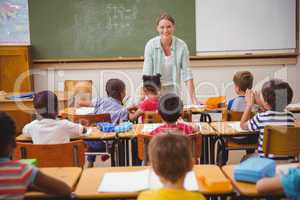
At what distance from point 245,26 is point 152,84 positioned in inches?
115

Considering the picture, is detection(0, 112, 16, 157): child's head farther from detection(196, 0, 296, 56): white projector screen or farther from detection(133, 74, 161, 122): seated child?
detection(196, 0, 296, 56): white projector screen

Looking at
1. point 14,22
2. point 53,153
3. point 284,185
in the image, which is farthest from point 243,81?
point 14,22

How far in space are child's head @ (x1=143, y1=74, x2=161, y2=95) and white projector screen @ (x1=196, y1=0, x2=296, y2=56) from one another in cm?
231

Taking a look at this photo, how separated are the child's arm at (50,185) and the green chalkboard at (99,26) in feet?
15.8

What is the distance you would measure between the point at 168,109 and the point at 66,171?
89 centimetres

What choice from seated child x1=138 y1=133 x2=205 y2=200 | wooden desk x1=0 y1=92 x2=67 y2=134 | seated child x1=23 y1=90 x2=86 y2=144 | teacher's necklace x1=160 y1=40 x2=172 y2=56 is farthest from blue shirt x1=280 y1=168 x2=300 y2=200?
wooden desk x1=0 y1=92 x2=67 y2=134

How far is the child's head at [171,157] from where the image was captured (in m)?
1.62

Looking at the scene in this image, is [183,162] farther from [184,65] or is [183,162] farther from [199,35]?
[199,35]

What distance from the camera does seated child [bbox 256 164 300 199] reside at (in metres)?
A: 1.63

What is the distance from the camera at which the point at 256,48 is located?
643cm

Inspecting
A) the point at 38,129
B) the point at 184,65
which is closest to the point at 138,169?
the point at 38,129

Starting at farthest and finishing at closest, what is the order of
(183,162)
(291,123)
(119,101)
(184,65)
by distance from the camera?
(184,65) < (119,101) < (291,123) < (183,162)

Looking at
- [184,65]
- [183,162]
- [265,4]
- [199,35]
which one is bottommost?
[183,162]

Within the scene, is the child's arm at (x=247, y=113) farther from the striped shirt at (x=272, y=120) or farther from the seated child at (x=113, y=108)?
the seated child at (x=113, y=108)
